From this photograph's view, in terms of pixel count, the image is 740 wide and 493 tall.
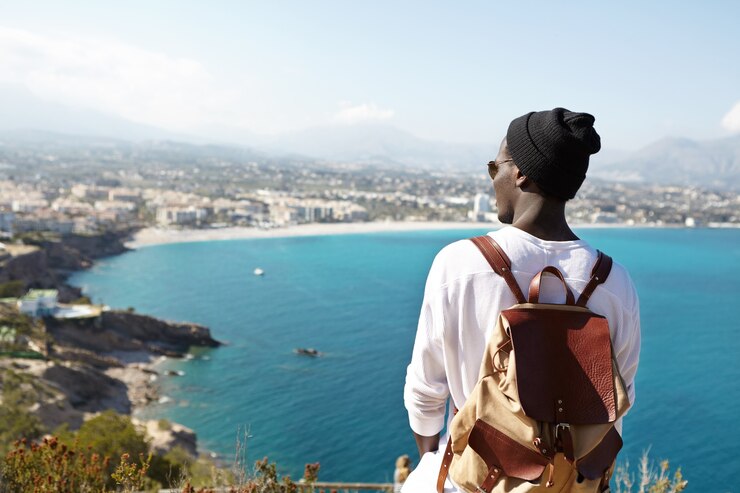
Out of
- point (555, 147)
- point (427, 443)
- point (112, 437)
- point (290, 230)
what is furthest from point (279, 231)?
point (555, 147)

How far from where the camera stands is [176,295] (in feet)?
79.3

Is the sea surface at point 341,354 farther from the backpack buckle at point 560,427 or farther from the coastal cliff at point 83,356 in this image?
the backpack buckle at point 560,427

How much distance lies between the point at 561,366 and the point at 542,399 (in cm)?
5

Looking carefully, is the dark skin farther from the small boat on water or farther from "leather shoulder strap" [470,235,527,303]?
the small boat on water

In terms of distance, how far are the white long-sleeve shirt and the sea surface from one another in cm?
93

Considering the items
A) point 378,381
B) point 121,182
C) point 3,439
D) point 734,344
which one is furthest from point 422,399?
point 121,182

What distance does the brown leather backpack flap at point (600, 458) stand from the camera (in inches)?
29.8

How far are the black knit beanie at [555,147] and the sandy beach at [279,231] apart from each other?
36987mm

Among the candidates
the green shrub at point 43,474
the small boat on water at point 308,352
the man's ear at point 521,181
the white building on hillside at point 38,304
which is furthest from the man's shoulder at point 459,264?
the white building on hillside at point 38,304

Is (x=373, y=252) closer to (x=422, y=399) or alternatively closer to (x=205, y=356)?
(x=205, y=356)

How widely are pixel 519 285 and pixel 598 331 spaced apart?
0.35 feet

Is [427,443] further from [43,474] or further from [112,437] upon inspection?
[112,437]

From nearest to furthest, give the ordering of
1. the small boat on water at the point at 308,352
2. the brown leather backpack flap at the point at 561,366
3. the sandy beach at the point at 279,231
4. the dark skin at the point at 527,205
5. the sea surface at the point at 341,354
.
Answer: the brown leather backpack flap at the point at 561,366 < the dark skin at the point at 527,205 < the sea surface at the point at 341,354 < the small boat on water at the point at 308,352 < the sandy beach at the point at 279,231

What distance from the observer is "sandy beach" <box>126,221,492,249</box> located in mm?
38469
